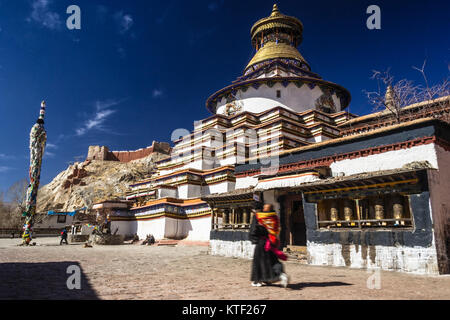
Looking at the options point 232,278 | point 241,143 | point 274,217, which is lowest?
point 232,278

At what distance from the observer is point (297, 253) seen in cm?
1130

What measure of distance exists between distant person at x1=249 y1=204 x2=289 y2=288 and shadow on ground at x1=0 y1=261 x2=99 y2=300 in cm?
297

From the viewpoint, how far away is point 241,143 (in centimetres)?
2456

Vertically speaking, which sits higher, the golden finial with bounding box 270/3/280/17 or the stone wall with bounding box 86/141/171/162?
the golden finial with bounding box 270/3/280/17

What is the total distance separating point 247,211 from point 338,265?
436cm

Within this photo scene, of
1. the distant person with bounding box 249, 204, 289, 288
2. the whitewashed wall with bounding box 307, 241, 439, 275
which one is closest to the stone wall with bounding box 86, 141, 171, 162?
the whitewashed wall with bounding box 307, 241, 439, 275

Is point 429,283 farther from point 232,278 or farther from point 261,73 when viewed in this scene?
point 261,73

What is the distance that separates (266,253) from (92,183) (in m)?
50.6

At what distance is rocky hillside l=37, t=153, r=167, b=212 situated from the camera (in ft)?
157

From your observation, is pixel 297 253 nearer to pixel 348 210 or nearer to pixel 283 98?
pixel 348 210

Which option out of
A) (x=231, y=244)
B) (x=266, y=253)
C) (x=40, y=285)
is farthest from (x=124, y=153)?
(x=266, y=253)

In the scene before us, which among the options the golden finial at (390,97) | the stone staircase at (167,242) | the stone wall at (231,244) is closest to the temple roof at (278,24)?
the golden finial at (390,97)

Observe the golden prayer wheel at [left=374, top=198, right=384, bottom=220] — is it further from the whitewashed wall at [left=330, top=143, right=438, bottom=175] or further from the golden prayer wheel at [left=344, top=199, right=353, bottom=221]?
the whitewashed wall at [left=330, top=143, right=438, bottom=175]
